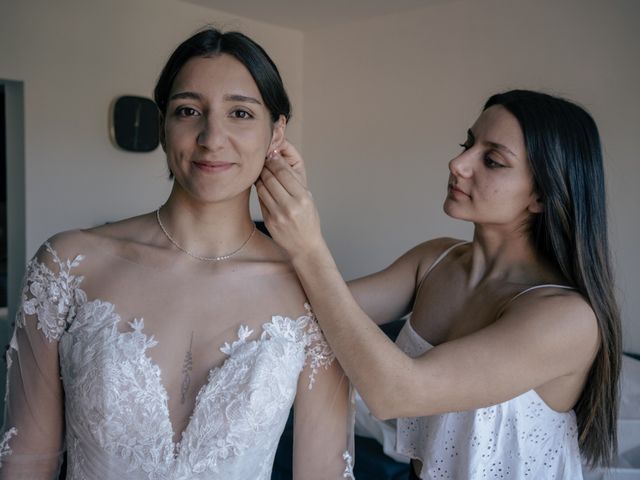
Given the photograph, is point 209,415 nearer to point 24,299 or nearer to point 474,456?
point 24,299

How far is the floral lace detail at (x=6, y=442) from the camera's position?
120cm

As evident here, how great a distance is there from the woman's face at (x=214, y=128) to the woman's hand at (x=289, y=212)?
6 cm

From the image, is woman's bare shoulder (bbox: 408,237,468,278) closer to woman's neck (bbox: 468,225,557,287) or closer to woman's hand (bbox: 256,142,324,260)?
woman's neck (bbox: 468,225,557,287)

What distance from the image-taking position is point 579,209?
125 cm

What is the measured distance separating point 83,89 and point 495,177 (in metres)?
3.20

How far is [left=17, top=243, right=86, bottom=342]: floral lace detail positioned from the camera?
1211 mm

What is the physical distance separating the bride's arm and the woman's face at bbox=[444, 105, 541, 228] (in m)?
0.46

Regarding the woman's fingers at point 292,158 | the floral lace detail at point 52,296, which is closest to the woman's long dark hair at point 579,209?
the woman's fingers at point 292,158

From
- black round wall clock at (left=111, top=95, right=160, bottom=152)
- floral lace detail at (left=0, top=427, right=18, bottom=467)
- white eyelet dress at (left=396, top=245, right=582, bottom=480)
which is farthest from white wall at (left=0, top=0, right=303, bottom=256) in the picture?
white eyelet dress at (left=396, top=245, right=582, bottom=480)

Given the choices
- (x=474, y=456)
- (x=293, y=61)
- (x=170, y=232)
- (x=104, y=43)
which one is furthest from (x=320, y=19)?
(x=474, y=456)

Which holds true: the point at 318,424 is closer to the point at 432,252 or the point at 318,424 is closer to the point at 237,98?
the point at 432,252

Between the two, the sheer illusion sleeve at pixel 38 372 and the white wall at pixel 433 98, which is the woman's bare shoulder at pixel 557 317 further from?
the white wall at pixel 433 98

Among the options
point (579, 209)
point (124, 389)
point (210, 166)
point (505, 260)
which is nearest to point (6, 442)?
point (124, 389)

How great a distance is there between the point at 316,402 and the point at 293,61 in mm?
4169
